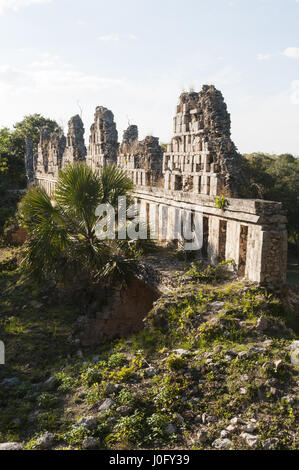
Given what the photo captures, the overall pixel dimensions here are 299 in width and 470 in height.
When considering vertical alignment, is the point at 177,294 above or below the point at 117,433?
above

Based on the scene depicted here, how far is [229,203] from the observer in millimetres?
9094

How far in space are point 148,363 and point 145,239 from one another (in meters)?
5.05

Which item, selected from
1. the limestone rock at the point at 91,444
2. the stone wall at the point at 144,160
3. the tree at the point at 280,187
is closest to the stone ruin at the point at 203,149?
the stone wall at the point at 144,160

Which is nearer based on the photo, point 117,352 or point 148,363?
point 148,363

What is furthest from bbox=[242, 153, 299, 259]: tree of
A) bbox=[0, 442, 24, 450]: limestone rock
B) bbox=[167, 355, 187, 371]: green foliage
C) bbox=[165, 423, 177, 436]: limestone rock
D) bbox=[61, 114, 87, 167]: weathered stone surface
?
bbox=[0, 442, 24, 450]: limestone rock

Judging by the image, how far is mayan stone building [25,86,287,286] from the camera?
8039mm

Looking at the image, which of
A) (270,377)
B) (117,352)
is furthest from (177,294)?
(270,377)

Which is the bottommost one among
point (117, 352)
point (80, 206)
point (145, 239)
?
point (117, 352)

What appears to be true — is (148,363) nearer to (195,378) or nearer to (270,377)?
(195,378)

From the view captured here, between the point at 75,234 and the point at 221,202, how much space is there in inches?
157

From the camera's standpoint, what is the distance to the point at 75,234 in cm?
1088

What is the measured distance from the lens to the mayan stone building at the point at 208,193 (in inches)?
316

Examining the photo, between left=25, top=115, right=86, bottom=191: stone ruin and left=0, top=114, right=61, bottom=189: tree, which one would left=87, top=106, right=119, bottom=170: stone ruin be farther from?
left=0, top=114, right=61, bottom=189: tree

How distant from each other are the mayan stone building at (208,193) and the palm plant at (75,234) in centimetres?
183
